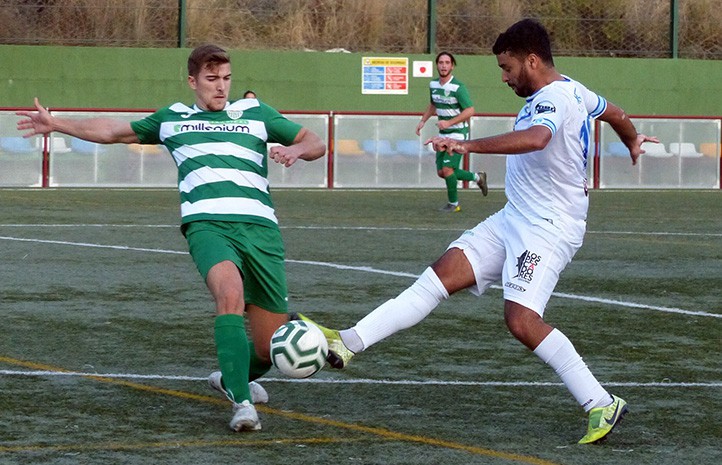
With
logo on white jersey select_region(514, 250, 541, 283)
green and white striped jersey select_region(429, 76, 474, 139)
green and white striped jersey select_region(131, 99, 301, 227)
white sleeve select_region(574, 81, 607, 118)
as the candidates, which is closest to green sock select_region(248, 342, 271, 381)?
green and white striped jersey select_region(131, 99, 301, 227)

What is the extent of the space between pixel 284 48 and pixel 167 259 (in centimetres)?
1754

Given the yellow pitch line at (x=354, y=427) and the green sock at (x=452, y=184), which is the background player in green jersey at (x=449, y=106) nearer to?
the green sock at (x=452, y=184)

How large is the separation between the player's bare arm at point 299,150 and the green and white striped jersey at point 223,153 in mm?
59

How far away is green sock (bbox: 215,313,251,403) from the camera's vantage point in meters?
6.18

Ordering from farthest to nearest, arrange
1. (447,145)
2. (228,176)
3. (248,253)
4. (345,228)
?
(345,228), (228,176), (248,253), (447,145)

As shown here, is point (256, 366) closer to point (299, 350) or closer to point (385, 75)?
point (299, 350)

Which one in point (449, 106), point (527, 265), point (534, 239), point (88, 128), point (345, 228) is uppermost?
point (449, 106)

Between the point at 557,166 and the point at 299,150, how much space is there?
112 centimetres

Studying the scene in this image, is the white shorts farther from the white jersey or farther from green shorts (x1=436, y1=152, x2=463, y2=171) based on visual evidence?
green shorts (x1=436, y1=152, x2=463, y2=171)

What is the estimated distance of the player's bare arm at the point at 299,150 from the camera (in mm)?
6262

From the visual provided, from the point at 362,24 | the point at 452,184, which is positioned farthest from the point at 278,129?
the point at 362,24

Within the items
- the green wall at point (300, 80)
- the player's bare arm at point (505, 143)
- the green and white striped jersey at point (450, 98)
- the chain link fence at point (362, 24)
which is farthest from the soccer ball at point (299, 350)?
the chain link fence at point (362, 24)

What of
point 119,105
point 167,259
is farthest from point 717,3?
point 167,259

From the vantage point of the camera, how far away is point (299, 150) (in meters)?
6.44
